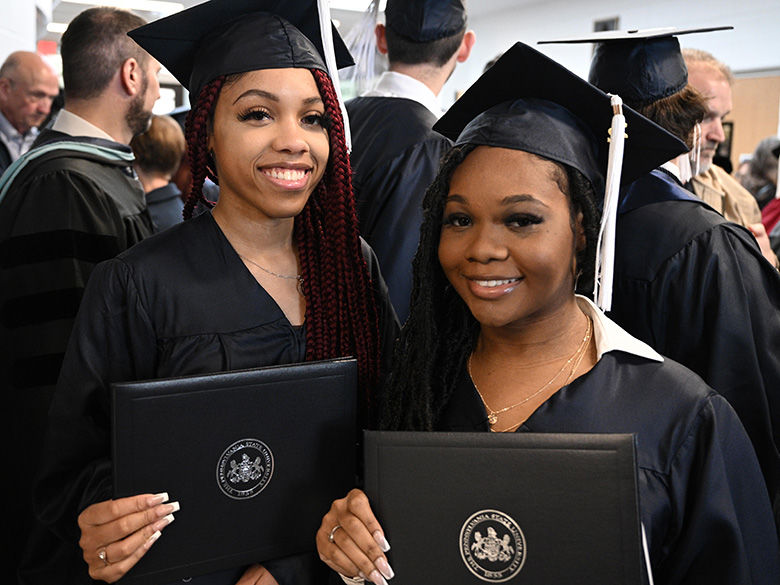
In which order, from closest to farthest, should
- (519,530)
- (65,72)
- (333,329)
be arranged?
(519,530) < (333,329) < (65,72)

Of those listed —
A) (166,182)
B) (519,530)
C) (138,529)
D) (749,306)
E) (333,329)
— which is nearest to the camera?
(519,530)

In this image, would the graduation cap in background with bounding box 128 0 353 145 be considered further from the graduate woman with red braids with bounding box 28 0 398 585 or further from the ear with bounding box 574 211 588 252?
the ear with bounding box 574 211 588 252

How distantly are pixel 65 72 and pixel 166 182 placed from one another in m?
1.26

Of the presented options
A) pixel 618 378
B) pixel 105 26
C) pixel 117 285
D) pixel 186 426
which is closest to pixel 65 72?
pixel 105 26

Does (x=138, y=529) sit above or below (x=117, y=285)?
below

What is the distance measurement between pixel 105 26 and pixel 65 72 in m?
0.22

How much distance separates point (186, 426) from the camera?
4.42 ft

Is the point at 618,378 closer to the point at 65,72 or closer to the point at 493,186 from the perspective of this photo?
the point at 493,186

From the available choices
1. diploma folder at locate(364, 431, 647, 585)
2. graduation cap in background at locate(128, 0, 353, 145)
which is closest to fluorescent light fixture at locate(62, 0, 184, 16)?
graduation cap in background at locate(128, 0, 353, 145)

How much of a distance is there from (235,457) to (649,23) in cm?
916

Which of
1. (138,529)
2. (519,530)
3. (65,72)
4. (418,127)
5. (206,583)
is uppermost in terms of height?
(65,72)

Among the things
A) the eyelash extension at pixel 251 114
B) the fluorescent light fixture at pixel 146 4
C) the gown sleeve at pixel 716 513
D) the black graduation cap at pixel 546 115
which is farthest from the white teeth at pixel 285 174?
the fluorescent light fixture at pixel 146 4

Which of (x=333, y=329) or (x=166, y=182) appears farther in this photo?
(x=166, y=182)

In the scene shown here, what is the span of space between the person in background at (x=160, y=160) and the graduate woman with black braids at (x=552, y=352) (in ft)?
8.41
